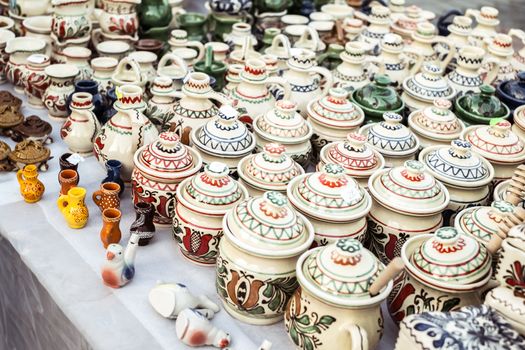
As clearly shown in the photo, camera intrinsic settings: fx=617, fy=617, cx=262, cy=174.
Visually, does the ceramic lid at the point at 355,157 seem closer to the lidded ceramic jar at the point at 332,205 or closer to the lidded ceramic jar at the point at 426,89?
the lidded ceramic jar at the point at 332,205

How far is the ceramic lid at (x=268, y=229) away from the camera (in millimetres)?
1870

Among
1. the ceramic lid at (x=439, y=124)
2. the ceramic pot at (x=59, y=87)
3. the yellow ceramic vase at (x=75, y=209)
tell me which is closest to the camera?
the yellow ceramic vase at (x=75, y=209)

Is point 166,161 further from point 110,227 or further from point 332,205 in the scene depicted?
point 332,205

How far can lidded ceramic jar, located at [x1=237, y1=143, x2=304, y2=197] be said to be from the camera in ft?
7.42

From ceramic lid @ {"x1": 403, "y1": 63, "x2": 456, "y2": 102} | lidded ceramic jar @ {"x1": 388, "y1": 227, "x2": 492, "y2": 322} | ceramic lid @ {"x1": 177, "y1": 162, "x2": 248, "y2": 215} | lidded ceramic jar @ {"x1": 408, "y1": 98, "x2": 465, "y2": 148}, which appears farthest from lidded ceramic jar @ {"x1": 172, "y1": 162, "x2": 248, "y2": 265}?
ceramic lid @ {"x1": 403, "y1": 63, "x2": 456, "y2": 102}

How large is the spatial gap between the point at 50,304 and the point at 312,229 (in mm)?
953

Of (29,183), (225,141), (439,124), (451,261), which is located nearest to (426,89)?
(439,124)

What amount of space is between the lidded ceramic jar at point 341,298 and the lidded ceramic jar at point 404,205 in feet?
1.28

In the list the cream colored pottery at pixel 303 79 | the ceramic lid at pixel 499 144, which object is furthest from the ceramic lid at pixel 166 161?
the ceramic lid at pixel 499 144

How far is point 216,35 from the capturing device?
4039mm

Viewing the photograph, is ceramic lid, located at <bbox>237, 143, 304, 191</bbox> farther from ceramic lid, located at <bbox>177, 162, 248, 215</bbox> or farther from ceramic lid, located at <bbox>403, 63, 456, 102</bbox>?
ceramic lid, located at <bbox>403, 63, 456, 102</bbox>

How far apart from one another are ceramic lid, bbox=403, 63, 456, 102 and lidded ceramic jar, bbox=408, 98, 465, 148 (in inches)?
11.3

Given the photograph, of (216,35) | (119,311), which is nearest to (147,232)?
(119,311)

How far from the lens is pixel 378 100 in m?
2.92
